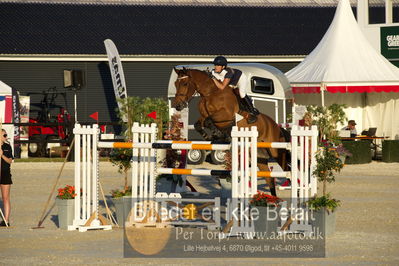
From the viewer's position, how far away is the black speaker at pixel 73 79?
3156 centimetres

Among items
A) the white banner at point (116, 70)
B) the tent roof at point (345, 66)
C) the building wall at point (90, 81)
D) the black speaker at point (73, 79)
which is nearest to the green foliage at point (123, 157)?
the tent roof at point (345, 66)

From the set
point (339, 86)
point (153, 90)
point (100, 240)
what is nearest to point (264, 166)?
point (100, 240)

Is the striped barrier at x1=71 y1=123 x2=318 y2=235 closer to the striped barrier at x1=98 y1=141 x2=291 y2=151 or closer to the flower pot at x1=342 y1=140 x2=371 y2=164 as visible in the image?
the striped barrier at x1=98 y1=141 x2=291 y2=151

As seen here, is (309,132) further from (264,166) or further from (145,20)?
(145,20)

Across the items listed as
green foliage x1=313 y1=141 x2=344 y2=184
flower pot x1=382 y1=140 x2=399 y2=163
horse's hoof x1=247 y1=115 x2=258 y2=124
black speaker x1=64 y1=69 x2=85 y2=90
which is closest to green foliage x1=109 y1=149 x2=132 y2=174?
horse's hoof x1=247 y1=115 x2=258 y2=124

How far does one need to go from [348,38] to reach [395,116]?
332 cm

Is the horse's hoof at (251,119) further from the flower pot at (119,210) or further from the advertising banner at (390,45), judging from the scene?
the advertising banner at (390,45)

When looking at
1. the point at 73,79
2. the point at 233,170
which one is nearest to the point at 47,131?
the point at 73,79

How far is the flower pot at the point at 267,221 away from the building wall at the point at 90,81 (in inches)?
995

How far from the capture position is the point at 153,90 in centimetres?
3812

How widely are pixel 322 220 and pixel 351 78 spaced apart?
1826 cm

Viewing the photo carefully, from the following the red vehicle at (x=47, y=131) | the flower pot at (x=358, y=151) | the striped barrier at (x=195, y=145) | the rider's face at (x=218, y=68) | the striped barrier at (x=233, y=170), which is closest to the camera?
the striped barrier at (x=233, y=170)

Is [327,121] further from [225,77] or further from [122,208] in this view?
[122,208]

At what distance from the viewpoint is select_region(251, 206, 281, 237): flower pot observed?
1277 cm
